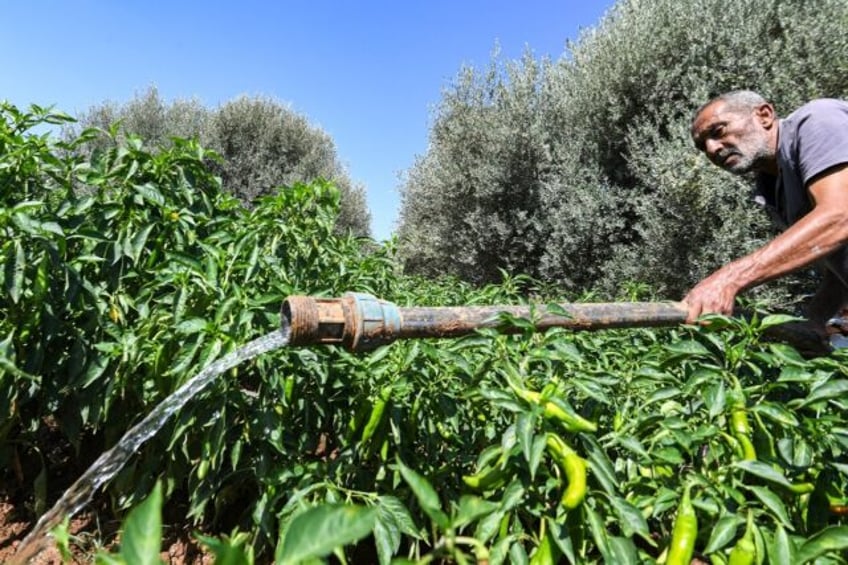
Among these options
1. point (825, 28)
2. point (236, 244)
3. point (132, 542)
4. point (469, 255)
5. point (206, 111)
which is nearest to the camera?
point (132, 542)

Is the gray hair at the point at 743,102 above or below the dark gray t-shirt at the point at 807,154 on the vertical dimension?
above

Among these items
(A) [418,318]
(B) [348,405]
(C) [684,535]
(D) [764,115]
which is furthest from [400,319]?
(D) [764,115]

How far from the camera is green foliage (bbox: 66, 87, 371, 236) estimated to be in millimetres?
13031

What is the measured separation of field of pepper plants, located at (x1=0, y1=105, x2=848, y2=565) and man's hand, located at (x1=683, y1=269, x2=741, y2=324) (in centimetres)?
12

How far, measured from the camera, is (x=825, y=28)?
5594 mm

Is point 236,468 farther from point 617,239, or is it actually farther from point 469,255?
point 469,255

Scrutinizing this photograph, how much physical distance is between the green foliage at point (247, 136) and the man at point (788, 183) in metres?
11.0

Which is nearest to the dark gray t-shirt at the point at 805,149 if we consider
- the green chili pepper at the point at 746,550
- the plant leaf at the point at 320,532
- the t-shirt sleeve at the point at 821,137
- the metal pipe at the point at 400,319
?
the t-shirt sleeve at the point at 821,137

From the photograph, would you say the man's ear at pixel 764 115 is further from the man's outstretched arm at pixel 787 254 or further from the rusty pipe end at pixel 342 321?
the rusty pipe end at pixel 342 321

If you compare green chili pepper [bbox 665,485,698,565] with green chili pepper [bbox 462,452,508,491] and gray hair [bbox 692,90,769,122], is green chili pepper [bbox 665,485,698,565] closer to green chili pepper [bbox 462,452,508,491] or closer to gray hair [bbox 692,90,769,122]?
green chili pepper [bbox 462,452,508,491]

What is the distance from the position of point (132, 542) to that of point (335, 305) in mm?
766

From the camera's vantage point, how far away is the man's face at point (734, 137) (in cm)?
218

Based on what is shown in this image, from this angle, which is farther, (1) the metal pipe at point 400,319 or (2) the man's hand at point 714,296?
(2) the man's hand at point 714,296

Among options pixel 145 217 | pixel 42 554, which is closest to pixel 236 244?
pixel 145 217
